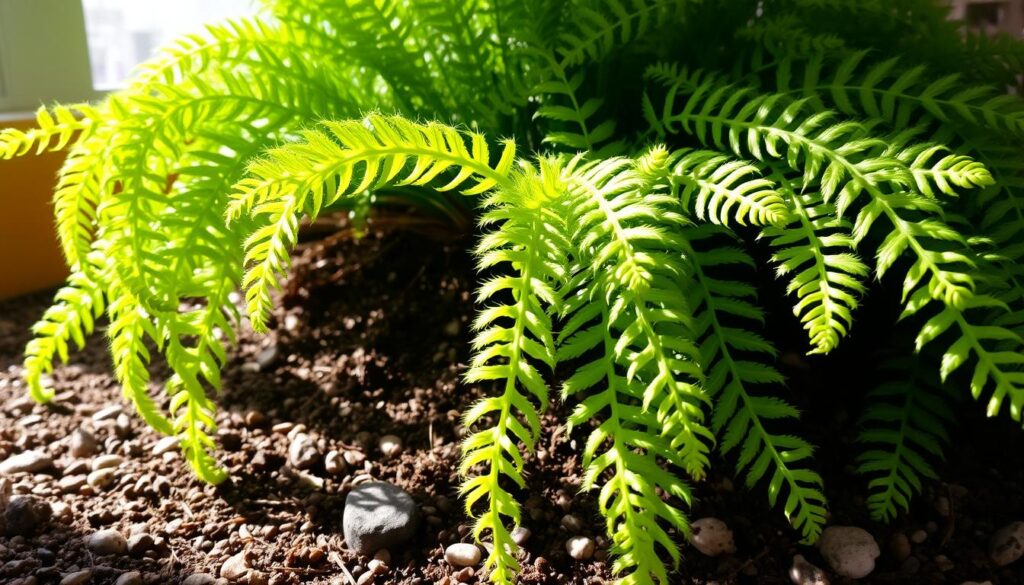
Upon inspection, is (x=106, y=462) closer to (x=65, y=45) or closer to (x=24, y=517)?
(x=24, y=517)

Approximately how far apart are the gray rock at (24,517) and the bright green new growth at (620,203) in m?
0.20

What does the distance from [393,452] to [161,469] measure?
1.21 ft

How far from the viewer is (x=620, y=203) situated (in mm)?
914

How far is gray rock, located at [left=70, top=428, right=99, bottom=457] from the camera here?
51.4 inches

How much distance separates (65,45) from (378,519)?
1633 mm

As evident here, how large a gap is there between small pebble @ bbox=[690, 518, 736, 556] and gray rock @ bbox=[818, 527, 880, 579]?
0.40 feet

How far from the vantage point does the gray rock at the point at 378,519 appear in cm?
105

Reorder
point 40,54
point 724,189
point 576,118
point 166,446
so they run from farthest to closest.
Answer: point 40,54, point 166,446, point 576,118, point 724,189

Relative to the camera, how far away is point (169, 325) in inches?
41.6

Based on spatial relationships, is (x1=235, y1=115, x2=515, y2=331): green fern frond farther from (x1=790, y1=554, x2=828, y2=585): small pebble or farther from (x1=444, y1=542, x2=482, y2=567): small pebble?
(x1=790, y1=554, x2=828, y2=585): small pebble

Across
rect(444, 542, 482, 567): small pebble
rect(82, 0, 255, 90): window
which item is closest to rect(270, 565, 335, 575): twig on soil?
rect(444, 542, 482, 567): small pebble

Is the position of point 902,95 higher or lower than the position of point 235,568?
higher

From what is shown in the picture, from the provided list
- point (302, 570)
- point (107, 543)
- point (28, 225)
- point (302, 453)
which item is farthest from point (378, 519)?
point (28, 225)

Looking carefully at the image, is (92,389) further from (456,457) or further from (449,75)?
(449,75)
